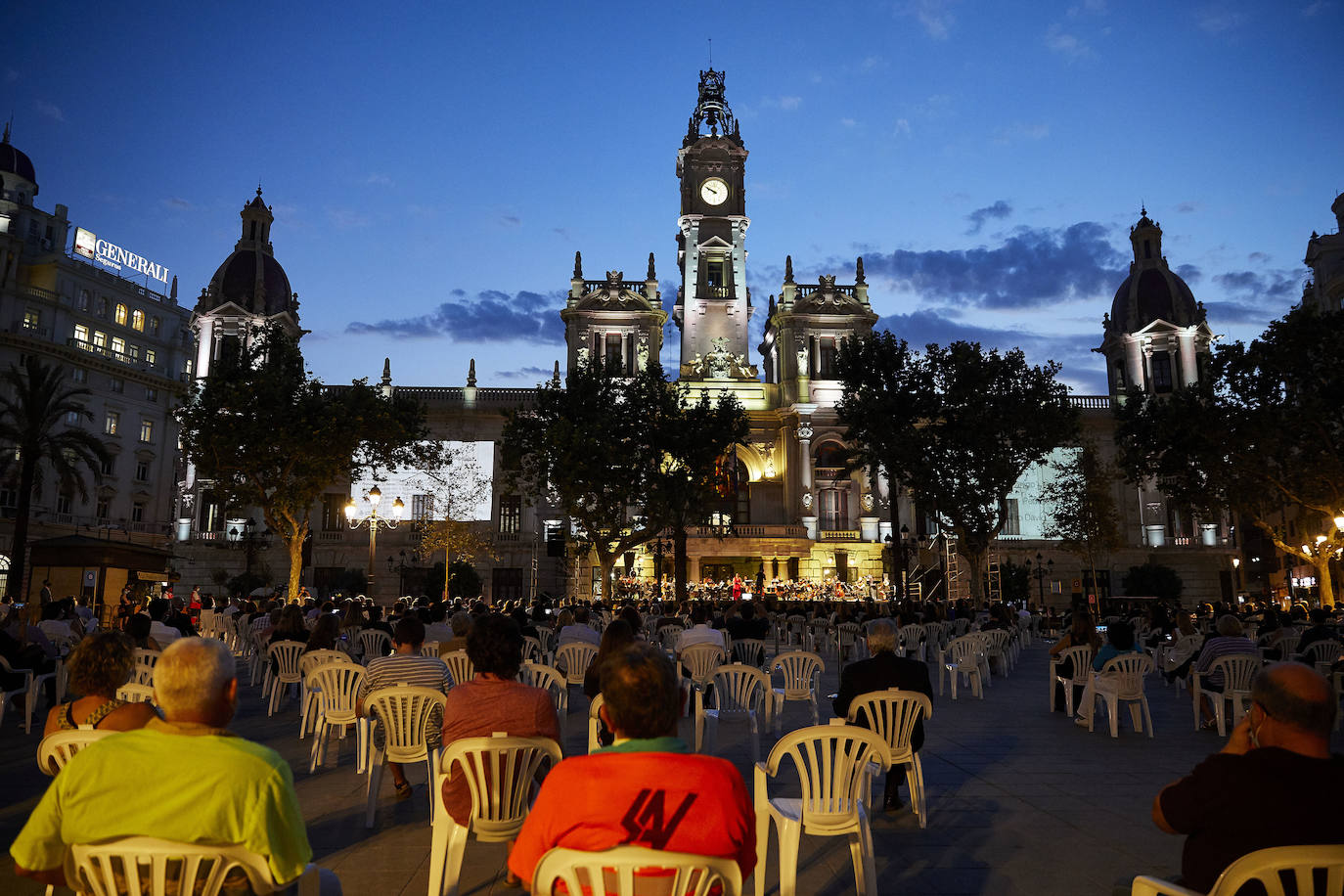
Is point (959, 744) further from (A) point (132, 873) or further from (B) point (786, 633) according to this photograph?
(B) point (786, 633)

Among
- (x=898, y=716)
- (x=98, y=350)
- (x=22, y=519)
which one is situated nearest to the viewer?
(x=898, y=716)

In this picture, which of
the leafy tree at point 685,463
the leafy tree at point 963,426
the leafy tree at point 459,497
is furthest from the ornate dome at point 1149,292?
the leafy tree at point 459,497

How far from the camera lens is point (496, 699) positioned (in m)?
5.02

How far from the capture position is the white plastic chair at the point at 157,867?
2752 mm

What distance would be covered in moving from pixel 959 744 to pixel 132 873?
8740mm

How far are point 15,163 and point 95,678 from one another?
205 feet

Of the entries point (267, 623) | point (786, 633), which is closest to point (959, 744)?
point (267, 623)

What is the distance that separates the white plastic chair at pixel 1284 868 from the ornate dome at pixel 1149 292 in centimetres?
6020

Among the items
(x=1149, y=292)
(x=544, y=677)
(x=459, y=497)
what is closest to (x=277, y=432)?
(x=544, y=677)

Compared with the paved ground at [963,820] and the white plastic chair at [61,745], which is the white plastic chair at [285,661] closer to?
Result: the paved ground at [963,820]

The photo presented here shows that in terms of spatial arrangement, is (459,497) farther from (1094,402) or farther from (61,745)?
(61,745)

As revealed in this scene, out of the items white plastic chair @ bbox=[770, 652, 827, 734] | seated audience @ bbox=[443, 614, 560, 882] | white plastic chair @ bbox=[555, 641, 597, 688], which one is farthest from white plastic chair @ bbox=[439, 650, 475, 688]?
seated audience @ bbox=[443, 614, 560, 882]

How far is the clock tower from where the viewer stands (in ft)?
169

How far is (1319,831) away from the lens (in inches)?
120
